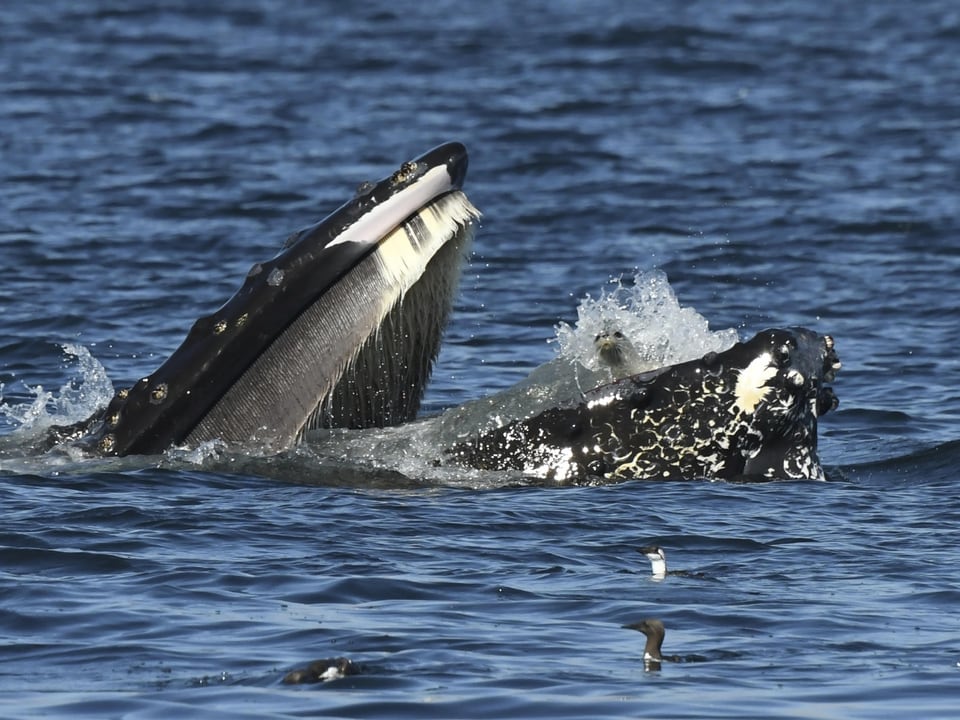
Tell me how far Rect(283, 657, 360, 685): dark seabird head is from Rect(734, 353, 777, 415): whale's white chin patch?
296 centimetres

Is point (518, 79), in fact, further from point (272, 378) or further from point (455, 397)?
point (272, 378)

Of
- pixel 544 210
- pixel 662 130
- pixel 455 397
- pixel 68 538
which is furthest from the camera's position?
pixel 662 130

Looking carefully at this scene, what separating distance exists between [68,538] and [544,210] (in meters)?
13.1

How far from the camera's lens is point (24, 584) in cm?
865

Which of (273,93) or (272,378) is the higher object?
(273,93)

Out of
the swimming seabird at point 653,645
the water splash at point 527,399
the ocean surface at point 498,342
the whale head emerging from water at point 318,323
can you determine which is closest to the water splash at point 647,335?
the water splash at point 527,399

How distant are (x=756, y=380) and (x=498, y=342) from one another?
21.5ft

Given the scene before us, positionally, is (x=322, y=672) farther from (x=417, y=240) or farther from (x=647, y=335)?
(x=647, y=335)

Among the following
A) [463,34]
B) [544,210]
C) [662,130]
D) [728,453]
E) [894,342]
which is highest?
[463,34]

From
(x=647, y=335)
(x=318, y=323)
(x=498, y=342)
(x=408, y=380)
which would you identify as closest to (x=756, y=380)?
(x=647, y=335)

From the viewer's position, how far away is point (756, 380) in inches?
381

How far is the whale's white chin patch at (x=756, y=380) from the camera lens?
9656 mm

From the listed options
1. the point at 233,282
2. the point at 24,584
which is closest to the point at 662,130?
the point at 233,282

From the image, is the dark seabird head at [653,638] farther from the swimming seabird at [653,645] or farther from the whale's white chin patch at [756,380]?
the whale's white chin patch at [756,380]
